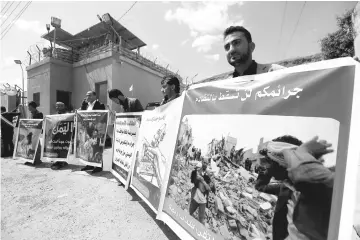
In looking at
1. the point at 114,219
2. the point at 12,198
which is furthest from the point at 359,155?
the point at 12,198

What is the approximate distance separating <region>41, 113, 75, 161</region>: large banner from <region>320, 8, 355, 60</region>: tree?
Answer: 963 cm

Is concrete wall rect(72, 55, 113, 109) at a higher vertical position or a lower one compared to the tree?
lower

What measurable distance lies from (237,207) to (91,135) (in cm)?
372

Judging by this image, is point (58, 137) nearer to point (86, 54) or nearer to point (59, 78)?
point (86, 54)

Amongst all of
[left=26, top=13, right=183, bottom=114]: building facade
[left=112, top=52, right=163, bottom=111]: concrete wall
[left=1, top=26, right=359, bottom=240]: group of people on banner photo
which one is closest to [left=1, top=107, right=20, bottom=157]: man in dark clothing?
[left=26, top=13, right=183, bottom=114]: building facade

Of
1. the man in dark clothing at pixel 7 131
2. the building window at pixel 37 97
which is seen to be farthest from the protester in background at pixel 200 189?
Answer: the building window at pixel 37 97

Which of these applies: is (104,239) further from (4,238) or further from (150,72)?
(150,72)

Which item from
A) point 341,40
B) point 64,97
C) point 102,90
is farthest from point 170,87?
point 64,97

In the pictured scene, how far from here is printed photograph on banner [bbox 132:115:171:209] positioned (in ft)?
7.13

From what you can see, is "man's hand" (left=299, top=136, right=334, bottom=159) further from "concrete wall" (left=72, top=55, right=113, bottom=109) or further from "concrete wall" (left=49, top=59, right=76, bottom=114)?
"concrete wall" (left=49, top=59, right=76, bottom=114)

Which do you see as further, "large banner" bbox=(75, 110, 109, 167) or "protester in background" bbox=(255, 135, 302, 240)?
"large banner" bbox=(75, 110, 109, 167)

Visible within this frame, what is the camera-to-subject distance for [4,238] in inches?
75.5

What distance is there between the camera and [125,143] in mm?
3371

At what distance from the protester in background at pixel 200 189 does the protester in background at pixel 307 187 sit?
622 mm
